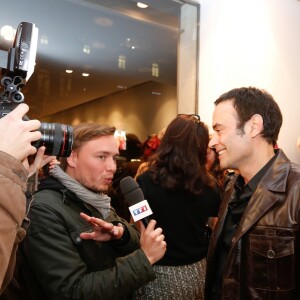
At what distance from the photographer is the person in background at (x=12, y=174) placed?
0.84 meters

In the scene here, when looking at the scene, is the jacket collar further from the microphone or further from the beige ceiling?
the beige ceiling

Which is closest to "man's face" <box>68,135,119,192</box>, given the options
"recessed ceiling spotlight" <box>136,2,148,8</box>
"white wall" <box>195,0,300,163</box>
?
"white wall" <box>195,0,300,163</box>

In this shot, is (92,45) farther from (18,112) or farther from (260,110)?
(18,112)

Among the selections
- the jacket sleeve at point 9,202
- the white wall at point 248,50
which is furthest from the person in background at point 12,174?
the white wall at point 248,50

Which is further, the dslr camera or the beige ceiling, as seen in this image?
the beige ceiling

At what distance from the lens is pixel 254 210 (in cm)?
145

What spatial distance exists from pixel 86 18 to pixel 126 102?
81 cm

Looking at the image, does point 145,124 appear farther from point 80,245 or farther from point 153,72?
point 80,245

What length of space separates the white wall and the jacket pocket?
1947 millimetres

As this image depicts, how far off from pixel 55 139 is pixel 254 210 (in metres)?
0.79

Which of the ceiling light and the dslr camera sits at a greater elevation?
the ceiling light

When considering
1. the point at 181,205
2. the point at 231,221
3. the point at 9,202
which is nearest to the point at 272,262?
the point at 231,221

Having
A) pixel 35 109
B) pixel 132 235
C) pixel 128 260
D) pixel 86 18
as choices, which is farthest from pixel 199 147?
pixel 86 18

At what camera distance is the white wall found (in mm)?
3180
